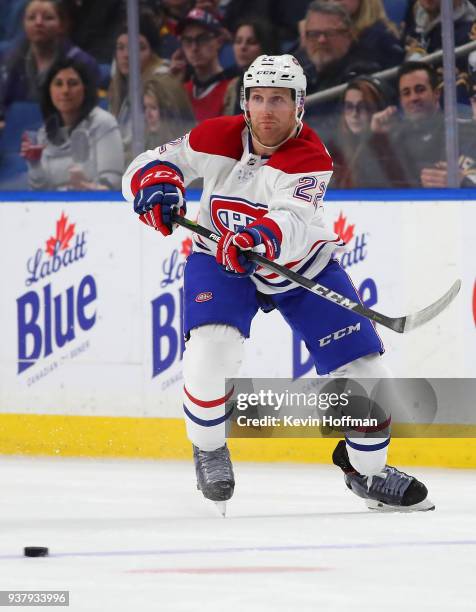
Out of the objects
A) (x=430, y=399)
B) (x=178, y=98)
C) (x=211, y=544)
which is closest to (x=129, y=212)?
(x=178, y=98)

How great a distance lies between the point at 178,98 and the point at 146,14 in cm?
35

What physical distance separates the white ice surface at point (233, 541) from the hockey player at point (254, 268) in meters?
0.16

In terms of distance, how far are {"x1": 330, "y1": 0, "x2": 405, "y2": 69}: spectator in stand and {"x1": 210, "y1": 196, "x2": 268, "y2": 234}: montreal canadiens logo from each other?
5.97ft

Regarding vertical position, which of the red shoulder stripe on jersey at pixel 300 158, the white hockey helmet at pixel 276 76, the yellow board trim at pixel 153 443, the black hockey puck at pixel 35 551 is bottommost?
the yellow board trim at pixel 153 443

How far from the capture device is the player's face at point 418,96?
565 cm

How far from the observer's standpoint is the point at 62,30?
6430 mm

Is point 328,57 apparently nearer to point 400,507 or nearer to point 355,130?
point 355,130

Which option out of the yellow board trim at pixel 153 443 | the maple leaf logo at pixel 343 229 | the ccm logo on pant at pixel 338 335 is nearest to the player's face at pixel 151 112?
the maple leaf logo at pixel 343 229

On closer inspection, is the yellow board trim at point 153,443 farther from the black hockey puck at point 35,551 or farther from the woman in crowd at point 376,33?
the black hockey puck at point 35,551

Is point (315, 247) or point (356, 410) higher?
point (315, 247)

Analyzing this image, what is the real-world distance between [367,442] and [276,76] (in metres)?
1.00

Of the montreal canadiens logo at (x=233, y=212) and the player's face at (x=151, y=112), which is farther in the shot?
the player's face at (x=151, y=112)

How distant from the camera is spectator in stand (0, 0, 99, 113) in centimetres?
641

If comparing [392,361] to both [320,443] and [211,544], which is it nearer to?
[320,443]
